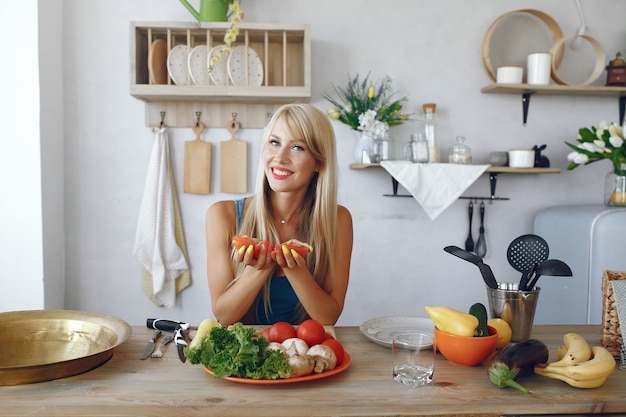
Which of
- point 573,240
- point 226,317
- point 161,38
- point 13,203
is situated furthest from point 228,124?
point 573,240

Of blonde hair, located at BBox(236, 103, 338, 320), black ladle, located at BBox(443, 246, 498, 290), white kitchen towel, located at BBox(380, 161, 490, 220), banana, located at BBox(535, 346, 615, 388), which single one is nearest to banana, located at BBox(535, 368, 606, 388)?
banana, located at BBox(535, 346, 615, 388)

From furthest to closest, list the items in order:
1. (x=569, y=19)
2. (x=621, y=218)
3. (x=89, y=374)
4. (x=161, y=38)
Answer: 1. (x=569, y=19)
2. (x=161, y=38)
3. (x=621, y=218)
4. (x=89, y=374)

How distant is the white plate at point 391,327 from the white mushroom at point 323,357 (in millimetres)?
235

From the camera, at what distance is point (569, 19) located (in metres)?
2.85

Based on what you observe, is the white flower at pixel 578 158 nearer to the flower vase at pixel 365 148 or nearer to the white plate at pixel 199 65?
the flower vase at pixel 365 148

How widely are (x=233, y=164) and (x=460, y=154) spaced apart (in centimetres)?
113

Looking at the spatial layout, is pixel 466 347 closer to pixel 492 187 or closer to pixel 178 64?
pixel 492 187

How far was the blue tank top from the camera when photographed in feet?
5.78

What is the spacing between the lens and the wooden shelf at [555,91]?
2.66m

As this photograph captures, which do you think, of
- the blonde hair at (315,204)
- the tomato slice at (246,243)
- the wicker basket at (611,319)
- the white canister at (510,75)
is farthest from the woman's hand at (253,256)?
the white canister at (510,75)

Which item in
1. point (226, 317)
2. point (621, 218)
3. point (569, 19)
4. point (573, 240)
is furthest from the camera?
point (569, 19)

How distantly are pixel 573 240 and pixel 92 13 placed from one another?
254cm

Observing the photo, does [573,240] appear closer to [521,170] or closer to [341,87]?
[521,170]

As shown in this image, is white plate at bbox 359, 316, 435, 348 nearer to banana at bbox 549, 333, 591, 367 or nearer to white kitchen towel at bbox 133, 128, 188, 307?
banana at bbox 549, 333, 591, 367
